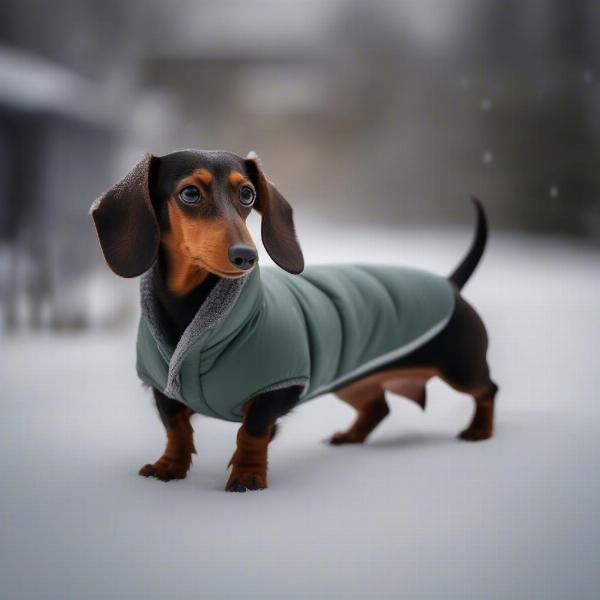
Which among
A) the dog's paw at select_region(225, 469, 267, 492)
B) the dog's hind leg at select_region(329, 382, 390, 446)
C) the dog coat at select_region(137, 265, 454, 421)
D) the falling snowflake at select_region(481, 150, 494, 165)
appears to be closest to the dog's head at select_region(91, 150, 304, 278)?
the dog coat at select_region(137, 265, 454, 421)

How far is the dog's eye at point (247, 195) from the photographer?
1.53 m

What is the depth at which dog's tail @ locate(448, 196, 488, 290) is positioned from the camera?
2.17 meters

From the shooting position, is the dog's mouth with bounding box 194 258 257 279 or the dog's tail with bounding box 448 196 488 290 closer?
the dog's mouth with bounding box 194 258 257 279

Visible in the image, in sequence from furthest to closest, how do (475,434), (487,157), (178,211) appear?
(487,157) → (475,434) → (178,211)

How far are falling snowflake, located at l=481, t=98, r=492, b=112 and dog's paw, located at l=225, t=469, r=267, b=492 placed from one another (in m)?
2.45

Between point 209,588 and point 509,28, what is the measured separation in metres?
2.98

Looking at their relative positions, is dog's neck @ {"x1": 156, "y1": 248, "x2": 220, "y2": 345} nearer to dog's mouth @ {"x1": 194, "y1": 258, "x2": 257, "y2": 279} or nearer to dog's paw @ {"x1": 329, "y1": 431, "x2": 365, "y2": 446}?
dog's mouth @ {"x1": 194, "y1": 258, "x2": 257, "y2": 279}

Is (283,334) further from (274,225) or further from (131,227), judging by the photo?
(131,227)

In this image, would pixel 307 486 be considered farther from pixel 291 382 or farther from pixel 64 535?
pixel 64 535

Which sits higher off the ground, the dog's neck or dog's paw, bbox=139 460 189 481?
the dog's neck

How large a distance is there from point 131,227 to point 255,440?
1.49 feet

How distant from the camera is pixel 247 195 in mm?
1548

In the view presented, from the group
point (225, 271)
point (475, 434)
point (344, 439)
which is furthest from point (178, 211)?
point (475, 434)

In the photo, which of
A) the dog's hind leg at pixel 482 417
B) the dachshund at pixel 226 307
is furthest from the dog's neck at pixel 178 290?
the dog's hind leg at pixel 482 417
